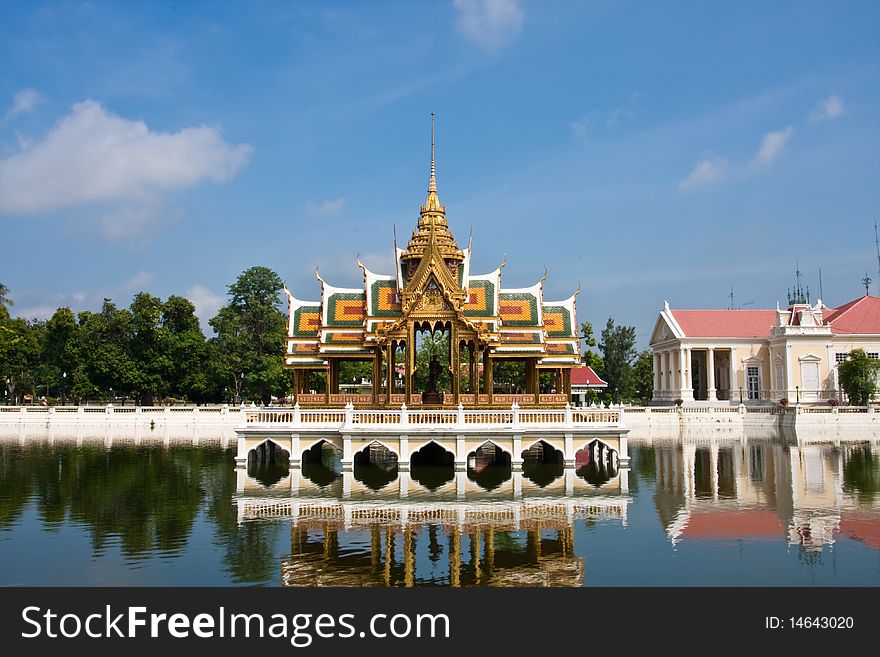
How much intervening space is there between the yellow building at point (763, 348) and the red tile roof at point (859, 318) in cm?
7

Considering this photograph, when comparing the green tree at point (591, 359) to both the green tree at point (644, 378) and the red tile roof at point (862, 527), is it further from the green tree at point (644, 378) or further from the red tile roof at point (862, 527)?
the red tile roof at point (862, 527)

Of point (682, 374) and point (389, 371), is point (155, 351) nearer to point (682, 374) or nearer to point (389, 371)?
point (389, 371)

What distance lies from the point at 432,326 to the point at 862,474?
1776 centimetres

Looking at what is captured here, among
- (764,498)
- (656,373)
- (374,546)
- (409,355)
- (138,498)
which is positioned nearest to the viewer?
(374,546)

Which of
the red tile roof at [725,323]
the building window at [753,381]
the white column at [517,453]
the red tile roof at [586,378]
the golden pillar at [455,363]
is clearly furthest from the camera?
the red tile roof at [586,378]

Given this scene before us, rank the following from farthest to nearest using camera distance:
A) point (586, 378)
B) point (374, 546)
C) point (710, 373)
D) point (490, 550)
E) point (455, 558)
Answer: point (586, 378) < point (710, 373) < point (374, 546) < point (490, 550) < point (455, 558)

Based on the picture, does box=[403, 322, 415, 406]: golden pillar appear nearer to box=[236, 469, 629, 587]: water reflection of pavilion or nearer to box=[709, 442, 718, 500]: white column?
box=[236, 469, 629, 587]: water reflection of pavilion

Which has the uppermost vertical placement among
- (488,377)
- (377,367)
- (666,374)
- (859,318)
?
(859,318)

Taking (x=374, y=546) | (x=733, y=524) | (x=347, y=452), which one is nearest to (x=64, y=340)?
(x=347, y=452)

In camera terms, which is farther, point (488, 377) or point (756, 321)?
point (756, 321)

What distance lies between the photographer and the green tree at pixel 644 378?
7875cm

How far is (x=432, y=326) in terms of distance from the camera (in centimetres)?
3038

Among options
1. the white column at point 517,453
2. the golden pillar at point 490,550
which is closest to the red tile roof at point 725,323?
the white column at point 517,453
